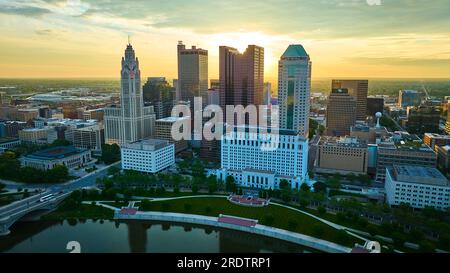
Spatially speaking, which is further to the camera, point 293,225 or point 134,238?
point 293,225

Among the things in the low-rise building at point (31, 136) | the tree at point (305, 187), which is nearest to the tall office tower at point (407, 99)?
the tree at point (305, 187)

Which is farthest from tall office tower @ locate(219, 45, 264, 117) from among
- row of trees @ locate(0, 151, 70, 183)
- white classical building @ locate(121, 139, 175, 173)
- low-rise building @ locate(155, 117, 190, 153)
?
row of trees @ locate(0, 151, 70, 183)

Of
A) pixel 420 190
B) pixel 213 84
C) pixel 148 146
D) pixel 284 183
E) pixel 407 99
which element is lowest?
pixel 284 183

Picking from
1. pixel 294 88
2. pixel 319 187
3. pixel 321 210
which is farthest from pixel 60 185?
pixel 294 88

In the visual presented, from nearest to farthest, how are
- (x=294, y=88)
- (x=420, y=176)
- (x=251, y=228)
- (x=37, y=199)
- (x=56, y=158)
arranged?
(x=251, y=228) < (x=420, y=176) < (x=37, y=199) < (x=56, y=158) < (x=294, y=88)

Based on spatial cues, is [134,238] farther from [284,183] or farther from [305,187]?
[305,187]
